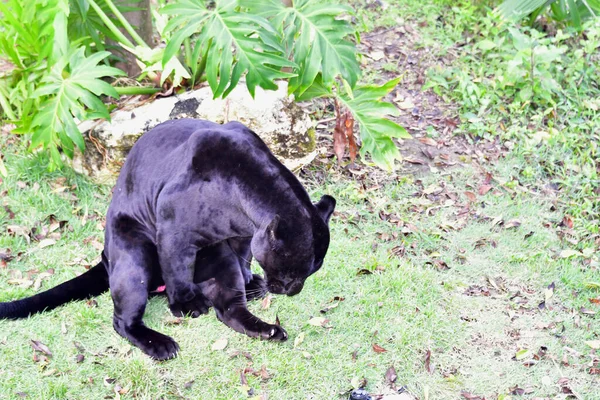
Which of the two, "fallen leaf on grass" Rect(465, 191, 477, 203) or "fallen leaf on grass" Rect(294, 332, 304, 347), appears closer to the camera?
"fallen leaf on grass" Rect(294, 332, 304, 347)

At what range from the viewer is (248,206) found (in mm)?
4051

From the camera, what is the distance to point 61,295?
15.0ft

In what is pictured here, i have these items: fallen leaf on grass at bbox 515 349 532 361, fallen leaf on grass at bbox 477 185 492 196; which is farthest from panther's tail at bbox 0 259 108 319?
fallen leaf on grass at bbox 477 185 492 196

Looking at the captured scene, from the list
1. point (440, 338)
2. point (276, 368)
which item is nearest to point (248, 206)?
point (276, 368)

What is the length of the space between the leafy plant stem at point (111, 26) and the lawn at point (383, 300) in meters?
1.20

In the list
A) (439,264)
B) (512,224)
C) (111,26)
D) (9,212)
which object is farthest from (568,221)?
(9,212)

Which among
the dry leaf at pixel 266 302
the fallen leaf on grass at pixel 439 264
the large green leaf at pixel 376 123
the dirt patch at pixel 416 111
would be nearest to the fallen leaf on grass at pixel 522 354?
the fallen leaf on grass at pixel 439 264

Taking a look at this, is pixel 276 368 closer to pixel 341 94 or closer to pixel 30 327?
pixel 30 327

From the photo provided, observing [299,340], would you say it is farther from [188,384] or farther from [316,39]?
[316,39]

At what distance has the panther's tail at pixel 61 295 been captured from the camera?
4.48 meters

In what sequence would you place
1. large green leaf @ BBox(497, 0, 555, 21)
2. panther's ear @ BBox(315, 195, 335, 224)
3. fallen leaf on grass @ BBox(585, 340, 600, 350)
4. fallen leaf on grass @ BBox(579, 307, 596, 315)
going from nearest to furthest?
panther's ear @ BBox(315, 195, 335, 224) < fallen leaf on grass @ BBox(585, 340, 600, 350) < fallen leaf on grass @ BBox(579, 307, 596, 315) < large green leaf @ BBox(497, 0, 555, 21)

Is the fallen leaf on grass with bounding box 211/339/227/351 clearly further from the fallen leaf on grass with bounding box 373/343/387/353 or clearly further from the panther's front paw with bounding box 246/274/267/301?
the fallen leaf on grass with bounding box 373/343/387/353

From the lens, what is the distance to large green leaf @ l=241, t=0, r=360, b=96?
16.8 ft

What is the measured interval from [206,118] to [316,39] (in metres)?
1.22
